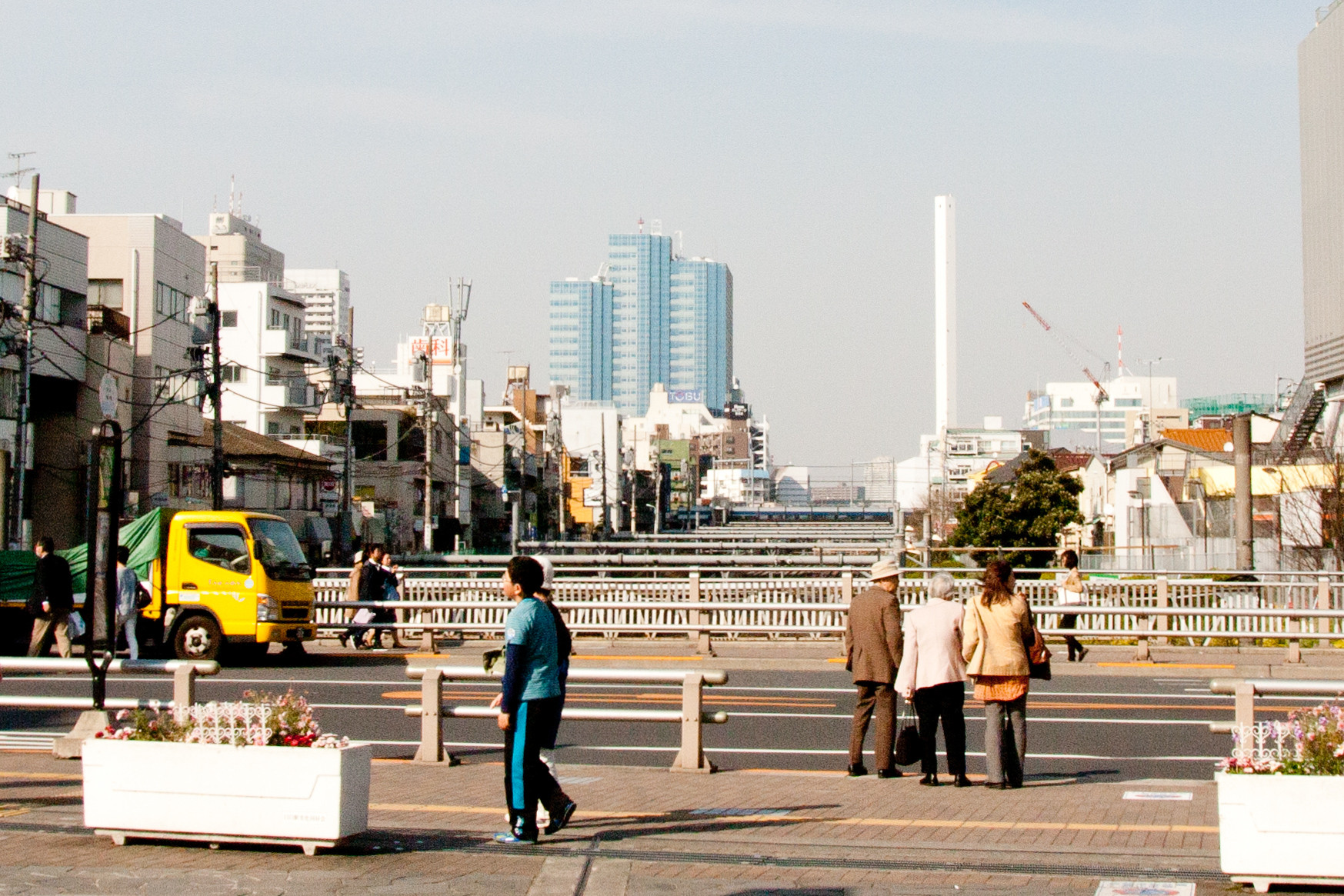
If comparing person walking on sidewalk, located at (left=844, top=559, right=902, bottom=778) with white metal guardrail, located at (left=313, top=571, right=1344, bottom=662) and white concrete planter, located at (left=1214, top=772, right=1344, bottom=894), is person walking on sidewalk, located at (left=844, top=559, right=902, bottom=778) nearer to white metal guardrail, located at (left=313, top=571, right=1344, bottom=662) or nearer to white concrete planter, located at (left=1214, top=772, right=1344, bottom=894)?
white concrete planter, located at (left=1214, top=772, right=1344, bottom=894)

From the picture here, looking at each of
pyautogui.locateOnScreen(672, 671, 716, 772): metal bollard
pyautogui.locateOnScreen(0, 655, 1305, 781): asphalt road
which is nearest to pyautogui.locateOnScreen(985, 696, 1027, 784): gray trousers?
pyautogui.locateOnScreen(0, 655, 1305, 781): asphalt road

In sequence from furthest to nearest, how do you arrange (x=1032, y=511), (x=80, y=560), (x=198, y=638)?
(x=1032, y=511)
(x=80, y=560)
(x=198, y=638)

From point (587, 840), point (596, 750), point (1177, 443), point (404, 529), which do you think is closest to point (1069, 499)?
point (1177, 443)

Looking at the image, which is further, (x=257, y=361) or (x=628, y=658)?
(x=257, y=361)

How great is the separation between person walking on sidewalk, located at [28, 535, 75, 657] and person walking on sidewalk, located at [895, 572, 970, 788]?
12670mm

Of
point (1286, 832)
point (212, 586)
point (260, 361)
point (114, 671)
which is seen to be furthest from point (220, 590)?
point (260, 361)

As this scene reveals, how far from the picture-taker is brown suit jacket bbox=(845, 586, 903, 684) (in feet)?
40.1

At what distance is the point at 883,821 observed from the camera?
408 inches

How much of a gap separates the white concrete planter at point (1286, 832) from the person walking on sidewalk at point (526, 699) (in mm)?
3894

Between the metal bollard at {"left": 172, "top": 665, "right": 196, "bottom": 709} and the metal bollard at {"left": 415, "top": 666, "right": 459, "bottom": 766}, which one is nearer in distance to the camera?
the metal bollard at {"left": 172, "top": 665, "right": 196, "bottom": 709}

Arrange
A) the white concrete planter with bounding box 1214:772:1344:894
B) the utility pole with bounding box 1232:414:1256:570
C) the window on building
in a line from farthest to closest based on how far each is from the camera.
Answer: the window on building
the utility pole with bounding box 1232:414:1256:570
the white concrete planter with bounding box 1214:772:1344:894

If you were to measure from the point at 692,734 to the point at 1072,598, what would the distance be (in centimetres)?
1393

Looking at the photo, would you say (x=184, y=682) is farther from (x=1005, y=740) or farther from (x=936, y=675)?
(x=1005, y=740)

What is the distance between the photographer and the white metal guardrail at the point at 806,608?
80.7ft
